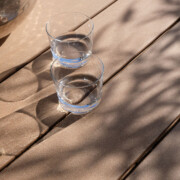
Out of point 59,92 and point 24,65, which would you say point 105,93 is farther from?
point 24,65

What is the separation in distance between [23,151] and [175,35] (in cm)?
45

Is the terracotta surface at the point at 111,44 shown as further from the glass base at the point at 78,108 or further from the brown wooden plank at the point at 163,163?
the brown wooden plank at the point at 163,163

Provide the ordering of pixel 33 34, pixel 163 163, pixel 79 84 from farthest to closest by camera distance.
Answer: pixel 33 34 → pixel 79 84 → pixel 163 163

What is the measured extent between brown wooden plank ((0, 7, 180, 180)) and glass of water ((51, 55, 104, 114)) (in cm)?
2

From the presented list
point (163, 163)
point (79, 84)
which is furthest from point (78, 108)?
point (163, 163)

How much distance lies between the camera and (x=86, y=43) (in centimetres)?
76

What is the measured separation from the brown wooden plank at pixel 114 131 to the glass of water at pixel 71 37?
10cm

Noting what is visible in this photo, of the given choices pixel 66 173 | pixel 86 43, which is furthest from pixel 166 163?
pixel 86 43

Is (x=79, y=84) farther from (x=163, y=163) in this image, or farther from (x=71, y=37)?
(x=163, y=163)

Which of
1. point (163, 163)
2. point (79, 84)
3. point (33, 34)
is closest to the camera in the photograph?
point (163, 163)

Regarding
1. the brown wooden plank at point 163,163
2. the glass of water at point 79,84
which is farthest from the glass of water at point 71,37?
the brown wooden plank at point 163,163

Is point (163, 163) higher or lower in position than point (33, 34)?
lower

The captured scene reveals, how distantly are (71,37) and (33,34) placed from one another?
10cm

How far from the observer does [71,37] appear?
804 mm
